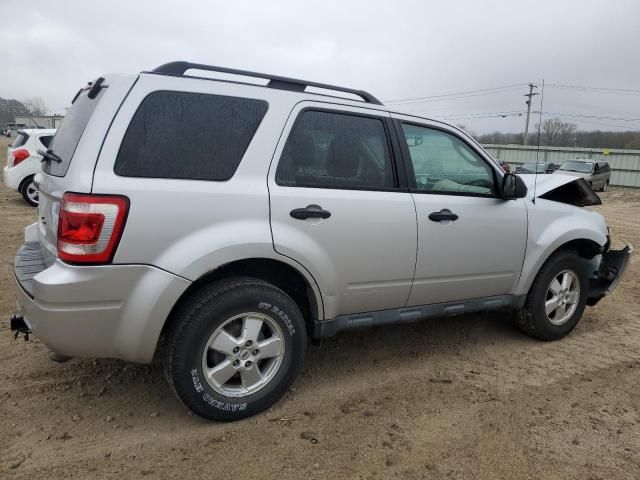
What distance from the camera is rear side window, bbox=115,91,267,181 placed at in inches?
100

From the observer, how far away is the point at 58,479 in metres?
2.40

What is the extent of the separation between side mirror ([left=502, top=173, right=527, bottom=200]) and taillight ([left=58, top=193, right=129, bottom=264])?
2687 millimetres

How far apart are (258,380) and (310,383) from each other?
604 mm

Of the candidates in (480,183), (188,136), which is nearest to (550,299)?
(480,183)

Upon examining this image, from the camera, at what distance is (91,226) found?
240cm

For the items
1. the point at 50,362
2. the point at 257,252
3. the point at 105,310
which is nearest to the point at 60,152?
the point at 105,310

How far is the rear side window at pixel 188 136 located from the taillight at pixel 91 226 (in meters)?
0.19

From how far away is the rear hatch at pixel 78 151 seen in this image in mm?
2459

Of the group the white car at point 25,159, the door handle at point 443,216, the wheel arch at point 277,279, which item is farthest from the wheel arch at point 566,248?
the white car at point 25,159

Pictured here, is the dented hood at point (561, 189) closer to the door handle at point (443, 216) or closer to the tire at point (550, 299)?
the tire at point (550, 299)

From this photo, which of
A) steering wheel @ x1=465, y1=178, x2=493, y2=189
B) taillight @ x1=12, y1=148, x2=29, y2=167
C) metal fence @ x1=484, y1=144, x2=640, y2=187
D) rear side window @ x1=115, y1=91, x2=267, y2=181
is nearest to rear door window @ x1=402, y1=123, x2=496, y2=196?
steering wheel @ x1=465, y1=178, x2=493, y2=189

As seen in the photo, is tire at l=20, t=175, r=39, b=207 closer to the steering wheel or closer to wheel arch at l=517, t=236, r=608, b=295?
the steering wheel

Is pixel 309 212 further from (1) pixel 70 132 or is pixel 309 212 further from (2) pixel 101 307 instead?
(1) pixel 70 132

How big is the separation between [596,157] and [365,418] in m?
31.7
